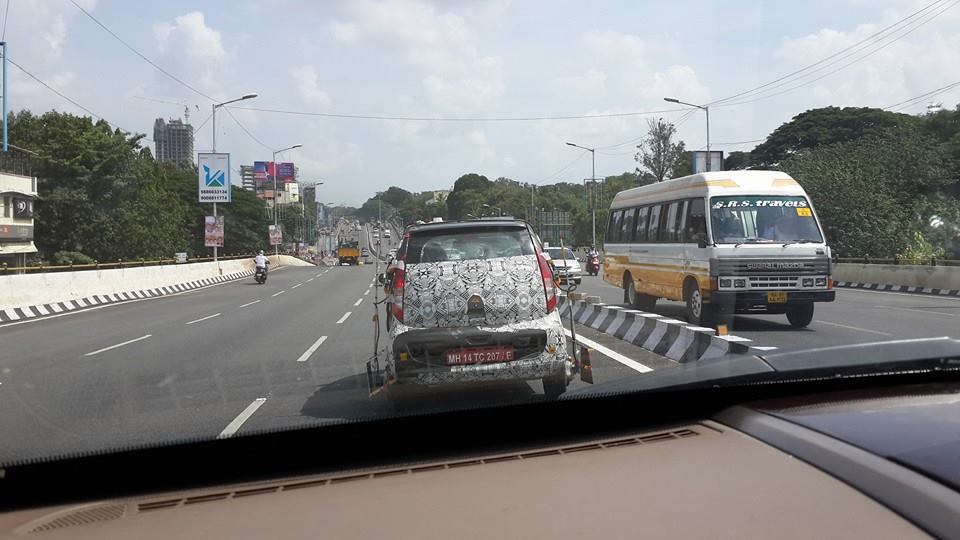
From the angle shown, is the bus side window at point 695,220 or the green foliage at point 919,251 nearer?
the bus side window at point 695,220

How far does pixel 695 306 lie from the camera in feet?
43.7

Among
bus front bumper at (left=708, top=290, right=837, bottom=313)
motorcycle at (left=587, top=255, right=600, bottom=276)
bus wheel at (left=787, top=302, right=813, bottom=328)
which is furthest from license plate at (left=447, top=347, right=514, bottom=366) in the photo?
motorcycle at (left=587, top=255, right=600, bottom=276)

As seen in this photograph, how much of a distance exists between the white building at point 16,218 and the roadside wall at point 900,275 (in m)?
38.7

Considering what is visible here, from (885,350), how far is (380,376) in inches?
187

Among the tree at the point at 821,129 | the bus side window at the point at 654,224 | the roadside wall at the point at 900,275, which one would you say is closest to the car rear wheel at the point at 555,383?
the bus side window at the point at 654,224

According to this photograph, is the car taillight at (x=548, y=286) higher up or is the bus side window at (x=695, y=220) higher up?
the bus side window at (x=695, y=220)

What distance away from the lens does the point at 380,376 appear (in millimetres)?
7098

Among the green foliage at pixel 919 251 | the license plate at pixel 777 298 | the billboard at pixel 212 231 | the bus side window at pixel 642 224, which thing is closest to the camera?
the license plate at pixel 777 298

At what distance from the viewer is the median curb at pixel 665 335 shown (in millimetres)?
8352

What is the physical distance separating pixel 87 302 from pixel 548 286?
805 inches

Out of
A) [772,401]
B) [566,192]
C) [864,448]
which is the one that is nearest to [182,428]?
[772,401]

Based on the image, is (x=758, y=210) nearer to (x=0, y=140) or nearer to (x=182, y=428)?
(x=182, y=428)

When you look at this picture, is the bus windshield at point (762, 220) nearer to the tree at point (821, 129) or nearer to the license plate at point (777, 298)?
the license plate at point (777, 298)

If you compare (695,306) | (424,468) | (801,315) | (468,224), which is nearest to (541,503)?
(424,468)
